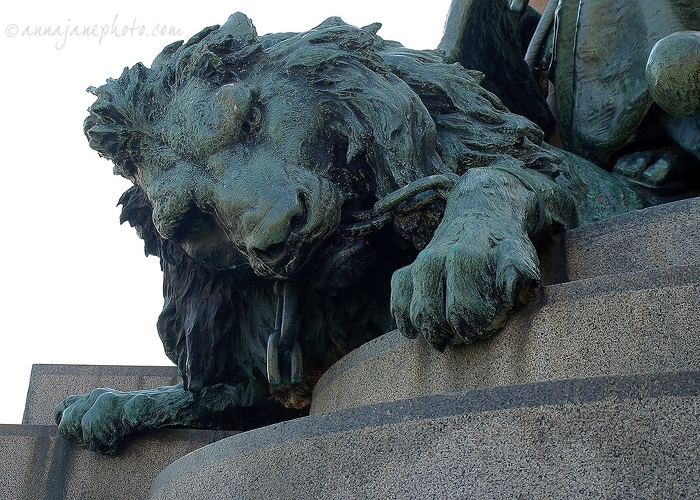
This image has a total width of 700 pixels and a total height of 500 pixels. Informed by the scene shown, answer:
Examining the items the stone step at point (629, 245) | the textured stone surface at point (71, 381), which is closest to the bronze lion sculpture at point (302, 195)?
the stone step at point (629, 245)

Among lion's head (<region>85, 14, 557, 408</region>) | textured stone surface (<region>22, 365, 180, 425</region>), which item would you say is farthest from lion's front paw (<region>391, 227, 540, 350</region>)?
textured stone surface (<region>22, 365, 180, 425</region>)

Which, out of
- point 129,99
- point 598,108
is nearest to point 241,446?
point 129,99

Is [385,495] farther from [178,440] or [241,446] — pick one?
[178,440]

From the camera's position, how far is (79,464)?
3.49 metres

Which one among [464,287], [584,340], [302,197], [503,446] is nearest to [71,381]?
[302,197]

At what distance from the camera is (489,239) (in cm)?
235

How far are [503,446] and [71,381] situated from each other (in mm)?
3186

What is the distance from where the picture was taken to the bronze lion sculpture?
A: 2727mm

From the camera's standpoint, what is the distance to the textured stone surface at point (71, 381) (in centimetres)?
443

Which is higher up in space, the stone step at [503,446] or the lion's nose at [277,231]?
the lion's nose at [277,231]

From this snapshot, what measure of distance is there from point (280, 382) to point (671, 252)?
1.29 metres

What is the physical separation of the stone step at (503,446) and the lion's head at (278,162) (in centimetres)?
87

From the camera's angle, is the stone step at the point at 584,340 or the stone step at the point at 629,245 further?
the stone step at the point at 629,245

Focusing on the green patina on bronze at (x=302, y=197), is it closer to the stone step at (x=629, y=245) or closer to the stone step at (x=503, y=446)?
the stone step at (x=629, y=245)
